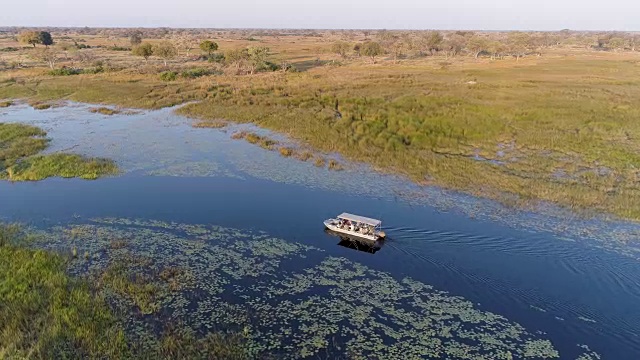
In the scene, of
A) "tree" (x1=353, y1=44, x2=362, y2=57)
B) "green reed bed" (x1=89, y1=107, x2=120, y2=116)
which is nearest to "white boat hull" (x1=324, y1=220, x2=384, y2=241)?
"green reed bed" (x1=89, y1=107, x2=120, y2=116)

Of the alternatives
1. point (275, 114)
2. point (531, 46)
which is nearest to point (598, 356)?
point (275, 114)

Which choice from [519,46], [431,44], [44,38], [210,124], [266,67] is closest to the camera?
[210,124]

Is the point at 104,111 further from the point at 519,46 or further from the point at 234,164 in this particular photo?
the point at 519,46

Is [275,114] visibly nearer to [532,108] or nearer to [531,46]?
[532,108]

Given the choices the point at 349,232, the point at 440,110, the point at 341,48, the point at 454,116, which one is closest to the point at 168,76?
the point at 440,110

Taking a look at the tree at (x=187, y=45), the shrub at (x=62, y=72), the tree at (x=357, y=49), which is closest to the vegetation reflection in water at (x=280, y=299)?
the shrub at (x=62, y=72)

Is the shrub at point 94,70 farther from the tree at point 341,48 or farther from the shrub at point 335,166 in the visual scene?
the shrub at point 335,166
